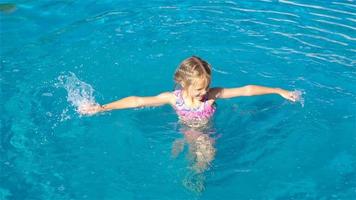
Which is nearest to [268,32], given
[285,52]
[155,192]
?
[285,52]

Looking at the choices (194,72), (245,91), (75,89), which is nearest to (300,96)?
(245,91)

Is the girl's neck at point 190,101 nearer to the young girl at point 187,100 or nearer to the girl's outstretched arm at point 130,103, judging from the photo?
the young girl at point 187,100

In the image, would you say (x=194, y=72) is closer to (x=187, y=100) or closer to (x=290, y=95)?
(x=187, y=100)

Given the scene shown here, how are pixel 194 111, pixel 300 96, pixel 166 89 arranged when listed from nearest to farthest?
pixel 194 111
pixel 300 96
pixel 166 89

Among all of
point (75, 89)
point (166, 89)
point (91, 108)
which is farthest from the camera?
point (166, 89)

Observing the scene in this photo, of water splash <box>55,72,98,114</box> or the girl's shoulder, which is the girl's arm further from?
water splash <box>55,72,98,114</box>

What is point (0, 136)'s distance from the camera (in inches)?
251

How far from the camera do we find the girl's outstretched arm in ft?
19.4

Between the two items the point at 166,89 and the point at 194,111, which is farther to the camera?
the point at 166,89

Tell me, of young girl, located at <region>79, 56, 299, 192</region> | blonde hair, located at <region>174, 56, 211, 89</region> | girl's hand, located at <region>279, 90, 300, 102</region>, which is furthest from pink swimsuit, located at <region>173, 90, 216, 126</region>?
girl's hand, located at <region>279, 90, 300, 102</region>

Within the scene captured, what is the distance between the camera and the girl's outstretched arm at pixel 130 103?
591cm

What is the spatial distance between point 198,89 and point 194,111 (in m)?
0.54

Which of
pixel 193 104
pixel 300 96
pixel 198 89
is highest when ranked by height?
pixel 198 89

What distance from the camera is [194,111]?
614 cm
